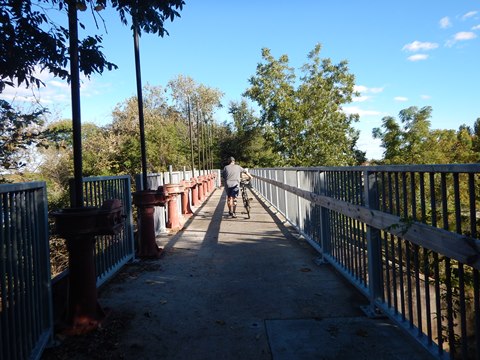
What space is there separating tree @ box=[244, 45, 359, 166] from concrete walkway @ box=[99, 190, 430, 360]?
29028 millimetres

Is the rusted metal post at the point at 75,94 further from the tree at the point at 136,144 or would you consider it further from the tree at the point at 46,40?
the tree at the point at 136,144

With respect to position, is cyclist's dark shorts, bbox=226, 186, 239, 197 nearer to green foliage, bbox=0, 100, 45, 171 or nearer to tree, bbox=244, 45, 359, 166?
green foliage, bbox=0, 100, 45, 171

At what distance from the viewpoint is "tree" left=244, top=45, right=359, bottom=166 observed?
3506 centimetres

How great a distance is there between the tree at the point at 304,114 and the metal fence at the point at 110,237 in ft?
96.3

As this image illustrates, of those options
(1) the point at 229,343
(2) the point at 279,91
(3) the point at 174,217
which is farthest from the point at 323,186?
(2) the point at 279,91

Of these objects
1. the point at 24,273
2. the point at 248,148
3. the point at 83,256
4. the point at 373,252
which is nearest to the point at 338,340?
the point at 373,252

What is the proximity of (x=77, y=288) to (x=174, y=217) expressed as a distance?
5.89 m

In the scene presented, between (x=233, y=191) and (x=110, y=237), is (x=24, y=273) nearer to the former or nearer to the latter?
(x=110, y=237)

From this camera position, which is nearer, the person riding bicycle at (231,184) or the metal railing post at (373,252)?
the metal railing post at (373,252)

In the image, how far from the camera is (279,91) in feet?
117

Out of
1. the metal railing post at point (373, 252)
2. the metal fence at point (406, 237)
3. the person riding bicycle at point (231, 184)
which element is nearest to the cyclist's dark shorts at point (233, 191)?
the person riding bicycle at point (231, 184)

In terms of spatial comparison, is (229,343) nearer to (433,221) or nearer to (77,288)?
(77,288)

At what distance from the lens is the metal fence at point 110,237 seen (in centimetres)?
456

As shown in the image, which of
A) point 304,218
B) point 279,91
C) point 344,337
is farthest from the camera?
point 279,91
